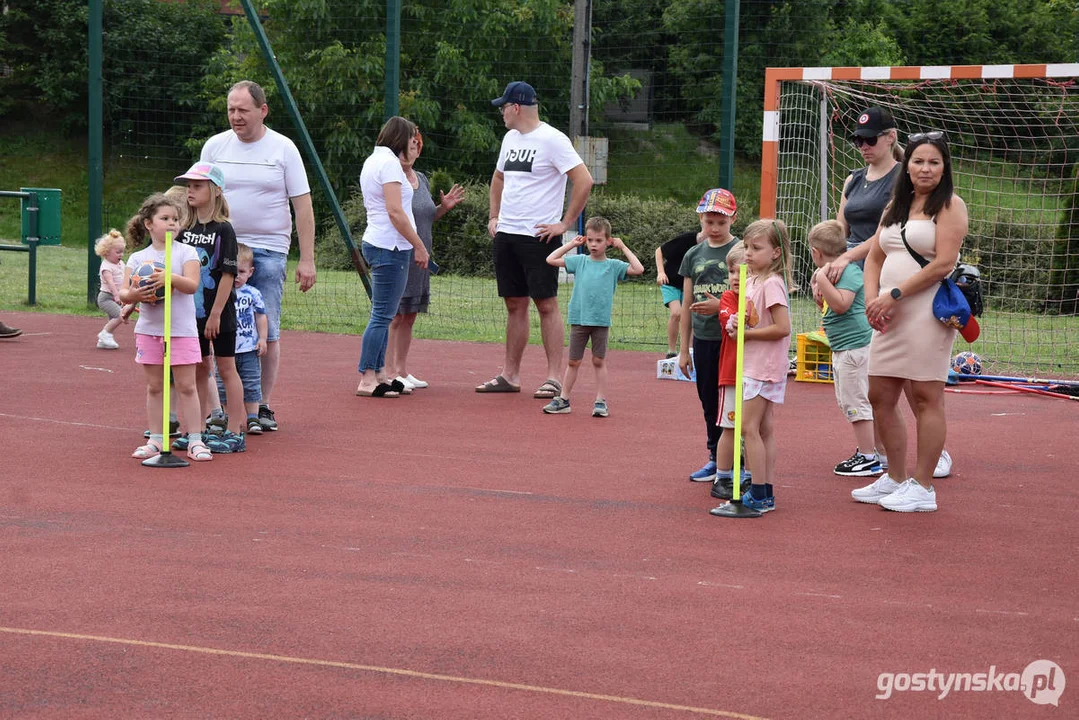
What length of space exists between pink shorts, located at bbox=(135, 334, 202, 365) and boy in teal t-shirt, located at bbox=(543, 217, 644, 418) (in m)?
2.83

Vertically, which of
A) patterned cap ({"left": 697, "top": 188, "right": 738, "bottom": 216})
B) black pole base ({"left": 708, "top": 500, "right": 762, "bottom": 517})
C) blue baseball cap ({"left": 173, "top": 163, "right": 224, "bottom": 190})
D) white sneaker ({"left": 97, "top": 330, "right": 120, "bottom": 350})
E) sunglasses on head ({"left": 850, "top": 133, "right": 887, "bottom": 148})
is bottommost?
black pole base ({"left": 708, "top": 500, "right": 762, "bottom": 517})

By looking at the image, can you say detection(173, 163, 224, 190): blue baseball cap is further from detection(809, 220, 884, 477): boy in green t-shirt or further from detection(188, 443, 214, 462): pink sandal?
detection(809, 220, 884, 477): boy in green t-shirt

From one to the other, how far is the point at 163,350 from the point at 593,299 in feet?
10.3

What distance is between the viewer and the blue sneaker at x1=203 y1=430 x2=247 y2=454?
7.54m

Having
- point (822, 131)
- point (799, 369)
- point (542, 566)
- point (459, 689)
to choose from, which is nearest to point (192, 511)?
point (542, 566)

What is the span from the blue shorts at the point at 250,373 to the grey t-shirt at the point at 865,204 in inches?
142

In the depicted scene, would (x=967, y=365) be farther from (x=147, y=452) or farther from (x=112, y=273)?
(x=112, y=273)

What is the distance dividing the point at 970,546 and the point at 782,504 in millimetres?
1049

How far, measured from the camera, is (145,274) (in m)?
7.17

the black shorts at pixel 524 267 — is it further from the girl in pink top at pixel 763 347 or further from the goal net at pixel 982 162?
the girl in pink top at pixel 763 347

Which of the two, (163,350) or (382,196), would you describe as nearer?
(163,350)

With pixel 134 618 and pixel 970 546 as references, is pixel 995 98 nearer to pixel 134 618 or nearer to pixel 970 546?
pixel 970 546

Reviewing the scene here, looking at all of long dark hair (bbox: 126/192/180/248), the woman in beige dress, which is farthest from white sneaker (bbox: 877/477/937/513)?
long dark hair (bbox: 126/192/180/248)

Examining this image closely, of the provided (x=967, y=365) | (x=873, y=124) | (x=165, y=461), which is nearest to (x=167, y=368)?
(x=165, y=461)
